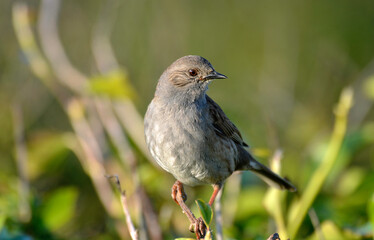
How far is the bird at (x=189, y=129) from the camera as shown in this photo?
3.63m

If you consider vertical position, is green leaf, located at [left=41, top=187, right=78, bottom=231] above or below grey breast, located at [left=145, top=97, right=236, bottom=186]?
below

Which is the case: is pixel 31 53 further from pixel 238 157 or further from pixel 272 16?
pixel 272 16

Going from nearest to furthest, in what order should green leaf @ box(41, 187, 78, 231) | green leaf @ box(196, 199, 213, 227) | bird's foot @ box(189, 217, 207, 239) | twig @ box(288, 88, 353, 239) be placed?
green leaf @ box(196, 199, 213, 227) → bird's foot @ box(189, 217, 207, 239) → twig @ box(288, 88, 353, 239) → green leaf @ box(41, 187, 78, 231)

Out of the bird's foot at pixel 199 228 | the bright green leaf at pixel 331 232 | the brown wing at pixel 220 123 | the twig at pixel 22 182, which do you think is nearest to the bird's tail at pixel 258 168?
the brown wing at pixel 220 123

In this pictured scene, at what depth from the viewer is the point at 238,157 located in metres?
4.32

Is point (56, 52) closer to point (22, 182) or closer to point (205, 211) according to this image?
point (22, 182)

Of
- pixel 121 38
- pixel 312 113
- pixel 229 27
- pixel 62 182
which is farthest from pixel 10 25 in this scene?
pixel 312 113

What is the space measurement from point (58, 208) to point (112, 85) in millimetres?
1089

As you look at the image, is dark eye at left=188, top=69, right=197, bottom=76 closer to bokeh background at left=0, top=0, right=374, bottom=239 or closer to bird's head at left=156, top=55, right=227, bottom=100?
bird's head at left=156, top=55, right=227, bottom=100

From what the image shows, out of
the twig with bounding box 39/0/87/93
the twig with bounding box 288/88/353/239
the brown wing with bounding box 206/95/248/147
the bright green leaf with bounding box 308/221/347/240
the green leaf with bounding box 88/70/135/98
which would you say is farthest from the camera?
the twig with bounding box 39/0/87/93

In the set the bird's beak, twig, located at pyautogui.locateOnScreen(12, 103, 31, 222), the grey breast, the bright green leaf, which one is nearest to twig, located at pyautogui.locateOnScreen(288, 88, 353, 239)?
the bright green leaf

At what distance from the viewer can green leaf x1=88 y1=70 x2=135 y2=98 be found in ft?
14.1

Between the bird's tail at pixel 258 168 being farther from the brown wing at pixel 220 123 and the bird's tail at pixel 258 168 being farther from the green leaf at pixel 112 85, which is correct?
the green leaf at pixel 112 85

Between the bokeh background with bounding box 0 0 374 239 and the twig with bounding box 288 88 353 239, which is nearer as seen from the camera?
the twig with bounding box 288 88 353 239
